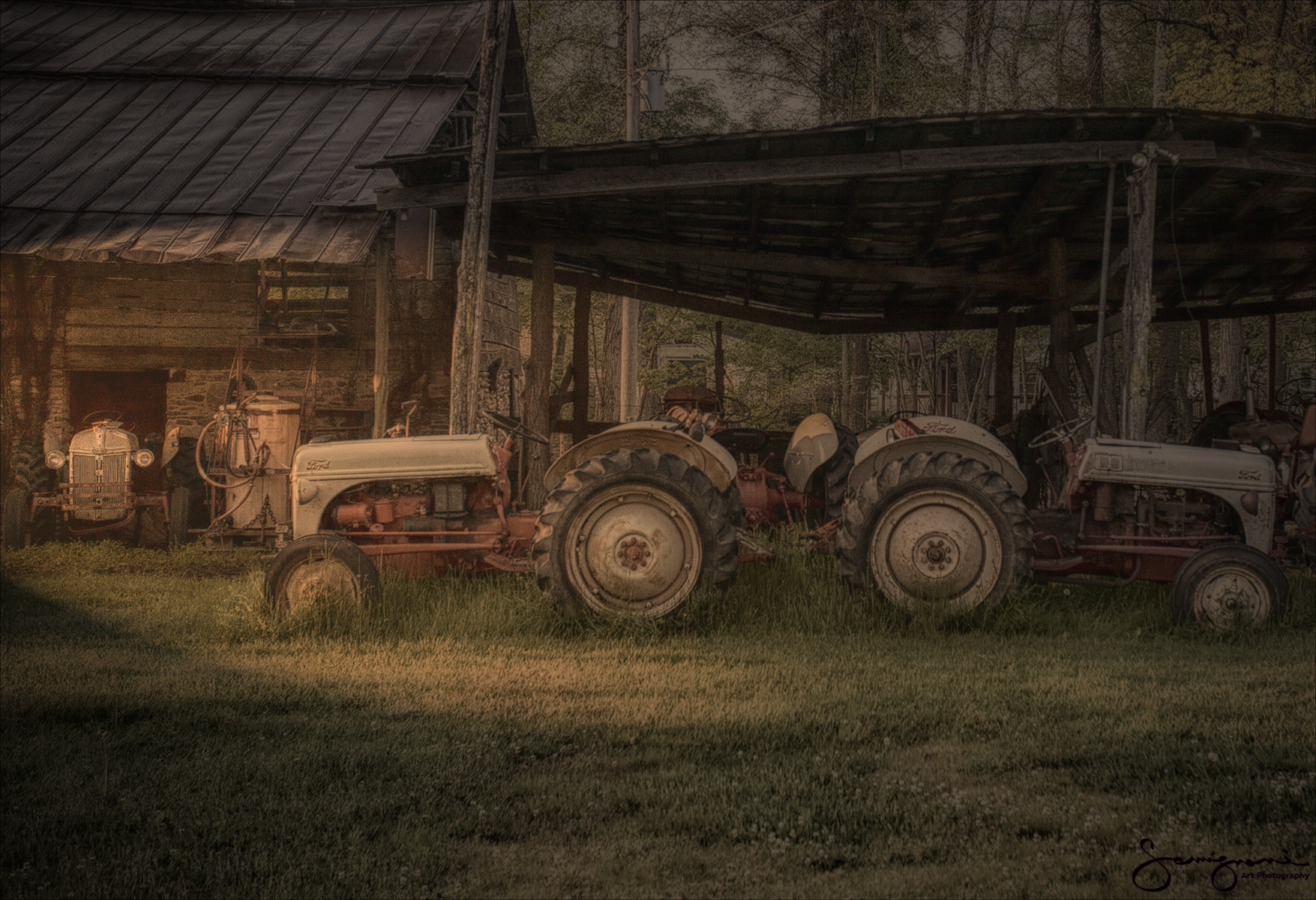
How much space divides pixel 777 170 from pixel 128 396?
1011 cm

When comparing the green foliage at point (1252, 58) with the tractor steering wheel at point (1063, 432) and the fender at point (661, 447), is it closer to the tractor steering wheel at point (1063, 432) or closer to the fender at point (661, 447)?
the tractor steering wheel at point (1063, 432)

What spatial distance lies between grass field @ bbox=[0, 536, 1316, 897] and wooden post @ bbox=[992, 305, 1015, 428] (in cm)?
528

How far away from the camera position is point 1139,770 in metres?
3.50

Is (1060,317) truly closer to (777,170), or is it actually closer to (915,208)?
(915,208)

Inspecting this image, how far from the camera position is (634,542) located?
556cm

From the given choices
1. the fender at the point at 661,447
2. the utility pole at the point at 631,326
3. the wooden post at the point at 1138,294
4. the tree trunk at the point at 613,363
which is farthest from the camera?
the tree trunk at the point at 613,363

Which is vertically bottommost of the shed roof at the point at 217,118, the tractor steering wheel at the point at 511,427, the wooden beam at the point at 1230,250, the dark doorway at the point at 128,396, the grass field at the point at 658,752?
the grass field at the point at 658,752

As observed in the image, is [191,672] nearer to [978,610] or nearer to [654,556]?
[654,556]

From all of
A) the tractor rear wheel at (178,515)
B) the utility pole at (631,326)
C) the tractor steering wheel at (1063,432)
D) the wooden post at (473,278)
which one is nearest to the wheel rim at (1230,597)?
the tractor steering wheel at (1063,432)

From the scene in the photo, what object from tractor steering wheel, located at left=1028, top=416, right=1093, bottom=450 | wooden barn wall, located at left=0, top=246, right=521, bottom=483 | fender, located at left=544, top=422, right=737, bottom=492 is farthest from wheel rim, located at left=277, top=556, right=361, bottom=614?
wooden barn wall, located at left=0, top=246, right=521, bottom=483

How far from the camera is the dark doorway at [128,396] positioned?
12906 millimetres

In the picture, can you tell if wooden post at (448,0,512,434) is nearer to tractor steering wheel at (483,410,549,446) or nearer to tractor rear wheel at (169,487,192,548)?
tractor steering wheel at (483,410,549,446)

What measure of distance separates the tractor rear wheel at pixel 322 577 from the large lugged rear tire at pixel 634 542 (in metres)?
0.98

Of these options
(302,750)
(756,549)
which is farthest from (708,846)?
(756,549)
